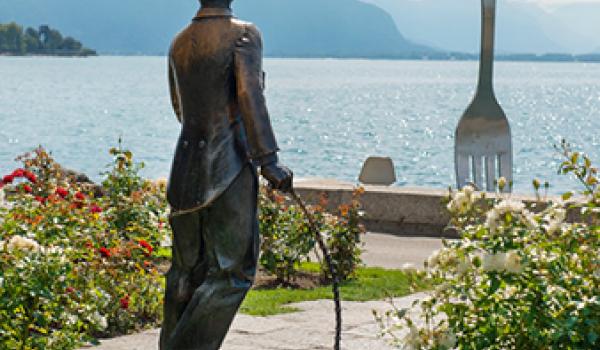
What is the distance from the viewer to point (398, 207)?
13.6 meters

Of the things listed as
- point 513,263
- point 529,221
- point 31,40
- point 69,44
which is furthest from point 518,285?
point 69,44

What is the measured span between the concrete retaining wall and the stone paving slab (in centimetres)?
417

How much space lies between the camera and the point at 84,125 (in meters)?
58.0

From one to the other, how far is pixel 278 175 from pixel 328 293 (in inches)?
170

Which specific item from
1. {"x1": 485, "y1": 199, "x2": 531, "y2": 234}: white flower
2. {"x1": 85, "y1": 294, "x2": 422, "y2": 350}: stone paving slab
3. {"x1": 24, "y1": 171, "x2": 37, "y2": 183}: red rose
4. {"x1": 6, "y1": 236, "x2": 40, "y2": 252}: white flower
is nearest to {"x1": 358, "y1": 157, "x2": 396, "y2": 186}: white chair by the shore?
{"x1": 24, "y1": 171, "x2": 37, "y2": 183}: red rose

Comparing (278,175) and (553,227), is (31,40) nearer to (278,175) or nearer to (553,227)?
(553,227)

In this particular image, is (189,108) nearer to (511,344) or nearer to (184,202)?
(184,202)

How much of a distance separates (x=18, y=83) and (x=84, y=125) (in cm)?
5401

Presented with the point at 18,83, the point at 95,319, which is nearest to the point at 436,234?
the point at 95,319

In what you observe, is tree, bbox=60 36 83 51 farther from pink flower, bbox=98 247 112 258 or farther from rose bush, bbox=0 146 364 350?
pink flower, bbox=98 247 112 258

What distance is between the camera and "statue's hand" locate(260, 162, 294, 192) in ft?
18.8

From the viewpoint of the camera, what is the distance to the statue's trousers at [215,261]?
5.85 metres

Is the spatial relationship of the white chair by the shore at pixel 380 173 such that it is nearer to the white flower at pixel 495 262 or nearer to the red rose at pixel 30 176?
the red rose at pixel 30 176

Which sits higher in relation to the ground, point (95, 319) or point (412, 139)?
point (95, 319)
